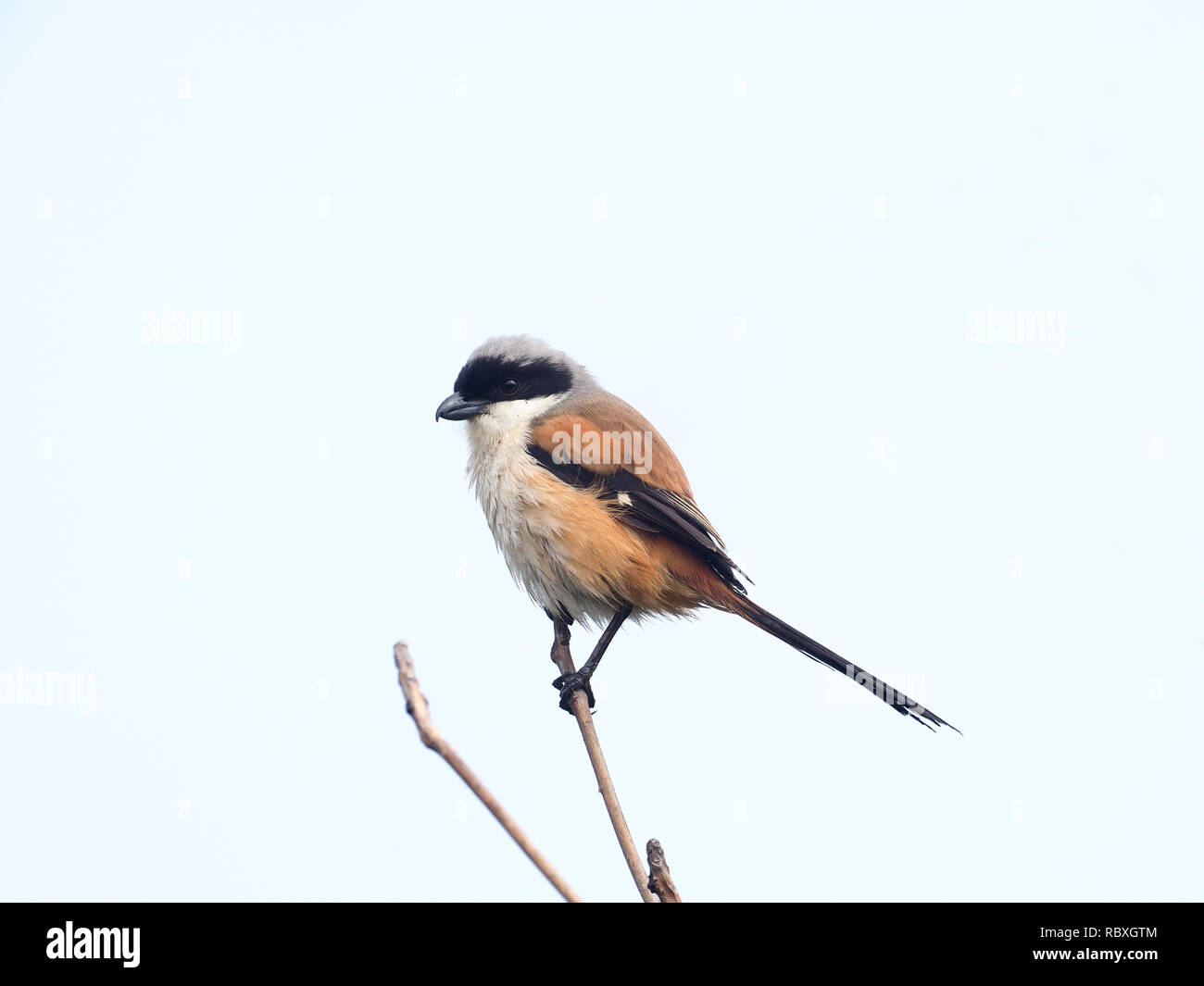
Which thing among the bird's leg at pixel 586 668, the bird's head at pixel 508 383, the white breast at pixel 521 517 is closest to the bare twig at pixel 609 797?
the bird's leg at pixel 586 668

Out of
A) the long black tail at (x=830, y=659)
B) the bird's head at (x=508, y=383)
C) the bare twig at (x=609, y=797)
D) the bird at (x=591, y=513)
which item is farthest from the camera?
the bird's head at (x=508, y=383)

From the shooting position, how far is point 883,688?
3.73 metres

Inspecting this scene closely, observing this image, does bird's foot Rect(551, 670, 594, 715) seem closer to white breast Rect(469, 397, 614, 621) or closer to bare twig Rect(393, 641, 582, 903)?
white breast Rect(469, 397, 614, 621)

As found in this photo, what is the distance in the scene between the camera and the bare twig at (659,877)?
2.34m

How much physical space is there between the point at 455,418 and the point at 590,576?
100cm

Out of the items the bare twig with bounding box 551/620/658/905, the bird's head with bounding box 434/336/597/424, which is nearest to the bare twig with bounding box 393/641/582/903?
the bare twig with bounding box 551/620/658/905

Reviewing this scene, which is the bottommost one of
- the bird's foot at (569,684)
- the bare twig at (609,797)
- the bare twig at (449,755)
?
the bird's foot at (569,684)

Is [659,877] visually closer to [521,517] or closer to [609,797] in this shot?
[609,797]

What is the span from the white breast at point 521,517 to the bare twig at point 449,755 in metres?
2.82

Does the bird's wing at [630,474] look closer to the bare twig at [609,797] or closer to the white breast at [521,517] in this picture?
the white breast at [521,517]

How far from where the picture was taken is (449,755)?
187cm
